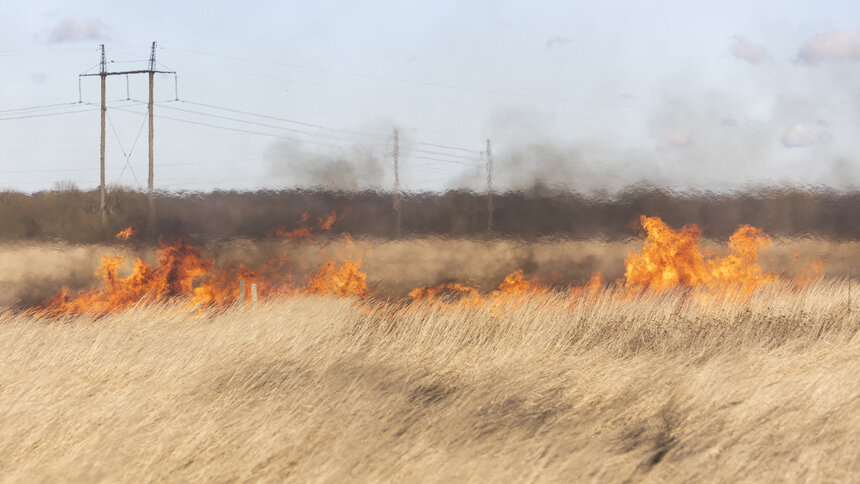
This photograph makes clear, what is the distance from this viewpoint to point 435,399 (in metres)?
11.6

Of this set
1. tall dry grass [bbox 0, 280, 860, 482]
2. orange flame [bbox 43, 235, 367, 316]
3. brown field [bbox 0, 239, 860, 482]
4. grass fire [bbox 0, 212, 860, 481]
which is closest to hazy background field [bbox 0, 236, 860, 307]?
grass fire [bbox 0, 212, 860, 481]

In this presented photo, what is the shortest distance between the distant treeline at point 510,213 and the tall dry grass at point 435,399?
206 inches

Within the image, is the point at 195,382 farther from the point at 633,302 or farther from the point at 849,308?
the point at 849,308

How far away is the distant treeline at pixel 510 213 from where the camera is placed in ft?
73.7

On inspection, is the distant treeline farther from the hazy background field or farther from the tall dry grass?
the tall dry grass

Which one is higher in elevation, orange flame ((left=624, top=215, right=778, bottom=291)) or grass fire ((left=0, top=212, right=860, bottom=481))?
orange flame ((left=624, top=215, right=778, bottom=291))

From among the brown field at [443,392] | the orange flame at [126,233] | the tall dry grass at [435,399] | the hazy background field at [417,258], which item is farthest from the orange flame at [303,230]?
the tall dry grass at [435,399]

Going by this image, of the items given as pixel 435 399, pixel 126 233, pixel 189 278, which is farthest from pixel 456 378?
pixel 189 278

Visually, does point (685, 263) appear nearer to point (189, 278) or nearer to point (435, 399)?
point (189, 278)

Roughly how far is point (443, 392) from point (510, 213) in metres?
12.6

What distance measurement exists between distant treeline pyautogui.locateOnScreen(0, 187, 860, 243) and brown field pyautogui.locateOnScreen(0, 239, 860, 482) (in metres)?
2.87

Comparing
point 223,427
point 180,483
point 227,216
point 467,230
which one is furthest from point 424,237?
point 180,483

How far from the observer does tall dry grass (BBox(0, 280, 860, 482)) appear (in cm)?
886

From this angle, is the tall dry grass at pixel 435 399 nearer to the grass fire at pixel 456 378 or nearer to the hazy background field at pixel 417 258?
the grass fire at pixel 456 378
